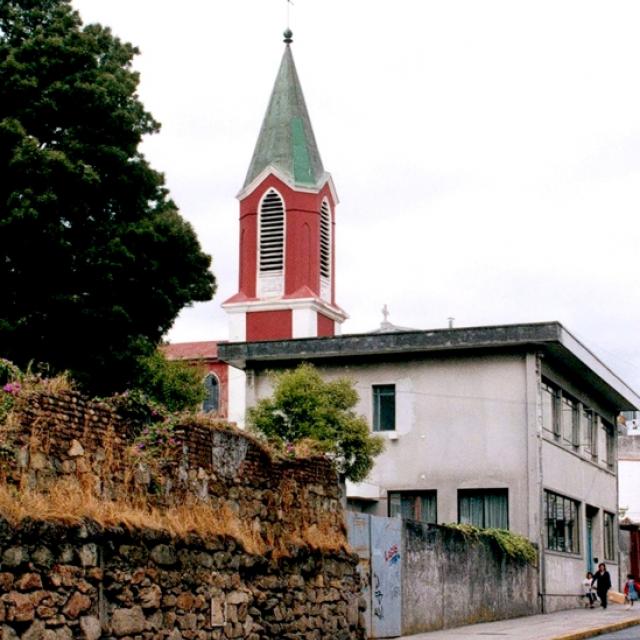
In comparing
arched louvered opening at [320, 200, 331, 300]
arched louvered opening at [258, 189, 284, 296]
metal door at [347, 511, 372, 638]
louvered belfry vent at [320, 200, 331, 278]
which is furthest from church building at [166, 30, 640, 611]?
louvered belfry vent at [320, 200, 331, 278]

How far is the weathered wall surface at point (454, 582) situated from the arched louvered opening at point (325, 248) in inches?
1428

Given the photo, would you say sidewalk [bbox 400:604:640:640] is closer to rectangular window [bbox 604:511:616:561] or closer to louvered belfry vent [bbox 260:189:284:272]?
rectangular window [bbox 604:511:616:561]

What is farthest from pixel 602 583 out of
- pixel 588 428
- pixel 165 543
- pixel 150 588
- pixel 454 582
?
pixel 150 588

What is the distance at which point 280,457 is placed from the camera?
16500mm

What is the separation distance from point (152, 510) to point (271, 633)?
10.4 feet

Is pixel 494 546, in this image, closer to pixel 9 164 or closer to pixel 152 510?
pixel 9 164

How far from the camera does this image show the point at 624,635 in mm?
24719

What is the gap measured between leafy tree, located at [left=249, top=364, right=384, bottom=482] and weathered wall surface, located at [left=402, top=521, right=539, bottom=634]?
3969 millimetres

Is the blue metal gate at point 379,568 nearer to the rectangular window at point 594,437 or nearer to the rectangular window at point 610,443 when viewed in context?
the rectangular window at point 594,437

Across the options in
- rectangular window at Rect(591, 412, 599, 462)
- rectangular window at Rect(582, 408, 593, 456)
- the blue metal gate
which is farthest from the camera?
rectangular window at Rect(591, 412, 599, 462)

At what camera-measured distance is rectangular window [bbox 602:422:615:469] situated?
42750mm

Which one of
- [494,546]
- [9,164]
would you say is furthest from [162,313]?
[494,546]

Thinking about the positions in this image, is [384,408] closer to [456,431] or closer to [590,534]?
[456,431]

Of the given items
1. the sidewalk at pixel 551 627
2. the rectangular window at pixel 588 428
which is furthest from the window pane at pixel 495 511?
the rectangular window at pixel 588 428
